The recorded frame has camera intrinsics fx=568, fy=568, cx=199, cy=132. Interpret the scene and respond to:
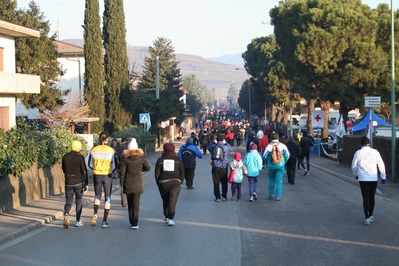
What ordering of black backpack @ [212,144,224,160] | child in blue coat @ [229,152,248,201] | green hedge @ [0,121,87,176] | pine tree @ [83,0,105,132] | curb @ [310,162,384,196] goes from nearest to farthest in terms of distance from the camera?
green hedge @ [0,121,87,176]
black backpack @ [212,144,224,160]
child in blue coat @ [229,152,248,201]
curb @ [310,162,384,196]
pine tree @ [83,0,105,132]

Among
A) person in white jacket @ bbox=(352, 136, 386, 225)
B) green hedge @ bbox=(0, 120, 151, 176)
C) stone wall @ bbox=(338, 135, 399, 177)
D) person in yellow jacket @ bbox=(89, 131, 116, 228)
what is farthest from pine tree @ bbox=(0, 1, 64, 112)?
person in white jacket @ bbox=(352, 136, 386, 225)

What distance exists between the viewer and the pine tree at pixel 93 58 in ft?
113

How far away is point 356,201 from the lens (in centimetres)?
1512

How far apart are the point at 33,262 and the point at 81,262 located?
71 centimetres

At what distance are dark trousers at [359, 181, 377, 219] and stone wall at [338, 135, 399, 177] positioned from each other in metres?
9.29

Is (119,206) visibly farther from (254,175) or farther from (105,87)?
(105,87)

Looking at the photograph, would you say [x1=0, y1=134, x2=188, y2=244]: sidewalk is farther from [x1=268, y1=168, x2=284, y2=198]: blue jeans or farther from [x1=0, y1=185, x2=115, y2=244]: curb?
[x1=268, y1=168, x2=284, y2=198]: blue jeans

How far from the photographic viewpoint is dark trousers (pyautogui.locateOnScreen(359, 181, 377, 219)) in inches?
443

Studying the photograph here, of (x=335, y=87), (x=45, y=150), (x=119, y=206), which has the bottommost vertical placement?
(x=119, y=206)

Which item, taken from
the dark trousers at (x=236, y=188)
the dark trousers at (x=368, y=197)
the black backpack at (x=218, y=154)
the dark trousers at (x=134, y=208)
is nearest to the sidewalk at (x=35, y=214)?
the dark trousers at (x=134, y=208)

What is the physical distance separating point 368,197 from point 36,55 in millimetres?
29159

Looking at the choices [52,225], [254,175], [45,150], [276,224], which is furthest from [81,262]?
[45,150]

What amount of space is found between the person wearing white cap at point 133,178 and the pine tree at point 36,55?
25715mm

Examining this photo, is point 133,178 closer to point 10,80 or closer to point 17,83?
point 10,80
